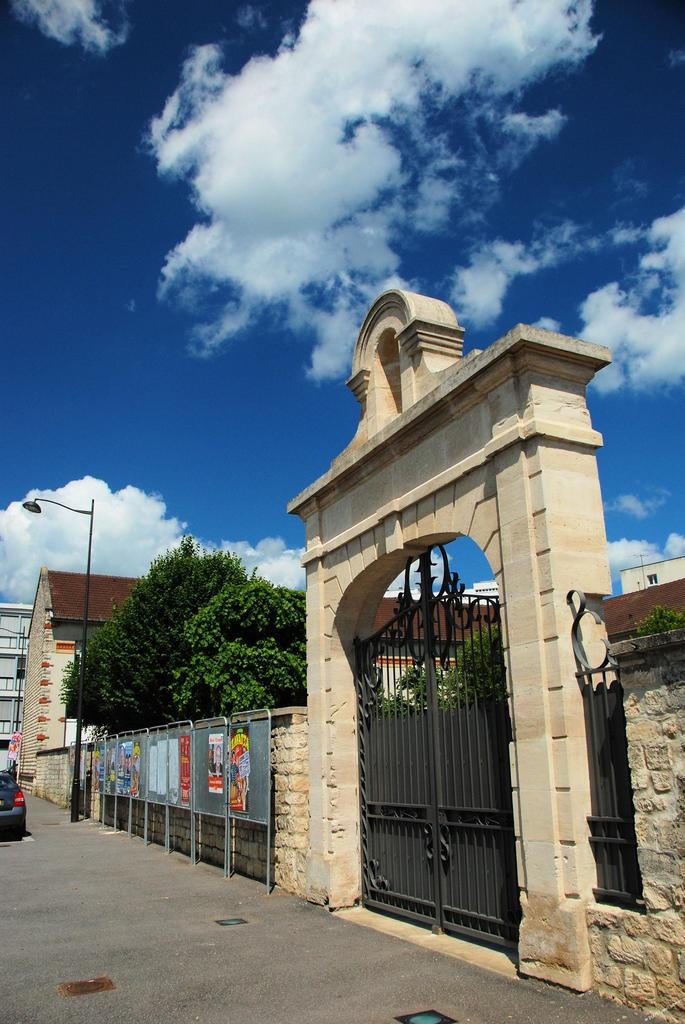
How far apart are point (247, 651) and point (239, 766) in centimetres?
881

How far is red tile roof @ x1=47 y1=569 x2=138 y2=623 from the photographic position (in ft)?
129

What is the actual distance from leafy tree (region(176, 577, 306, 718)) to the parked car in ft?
14.8

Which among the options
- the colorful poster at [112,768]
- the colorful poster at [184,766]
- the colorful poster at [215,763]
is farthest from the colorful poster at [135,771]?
the colorful poster at [215,763]

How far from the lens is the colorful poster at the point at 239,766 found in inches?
412

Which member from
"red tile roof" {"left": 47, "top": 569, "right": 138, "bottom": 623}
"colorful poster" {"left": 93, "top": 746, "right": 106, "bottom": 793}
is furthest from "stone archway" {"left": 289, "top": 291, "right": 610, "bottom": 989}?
"red tile roof" {"left": 47, "top": 569, "right": 138, "bottom": 623}

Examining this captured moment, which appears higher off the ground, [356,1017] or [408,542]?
[408,542]

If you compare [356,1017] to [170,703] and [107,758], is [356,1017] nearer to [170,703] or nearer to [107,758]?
[107,758]

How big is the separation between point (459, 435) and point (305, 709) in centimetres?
415

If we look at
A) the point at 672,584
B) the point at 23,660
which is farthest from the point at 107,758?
the point at 23,660

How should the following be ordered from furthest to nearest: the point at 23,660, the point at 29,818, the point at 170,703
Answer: the point at 23,660 < the point at 170,703 < the point at 29,818

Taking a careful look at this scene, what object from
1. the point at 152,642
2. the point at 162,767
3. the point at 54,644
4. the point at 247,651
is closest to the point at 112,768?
the point at 247,651

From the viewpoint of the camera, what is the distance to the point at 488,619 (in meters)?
7.09

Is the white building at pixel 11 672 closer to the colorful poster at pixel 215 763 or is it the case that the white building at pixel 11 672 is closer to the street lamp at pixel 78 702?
the street lamp at pixel 78 702

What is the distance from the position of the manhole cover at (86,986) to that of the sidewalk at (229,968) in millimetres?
76
